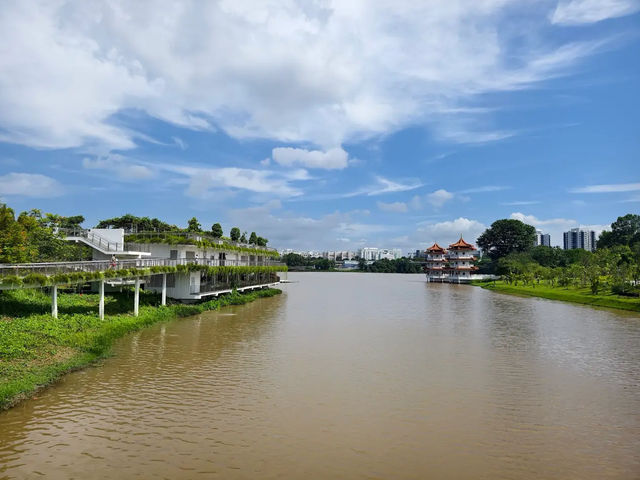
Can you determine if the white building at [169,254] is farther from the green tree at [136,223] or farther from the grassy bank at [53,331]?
the green tree at [136,223]

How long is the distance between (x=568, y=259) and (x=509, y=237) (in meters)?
19.0

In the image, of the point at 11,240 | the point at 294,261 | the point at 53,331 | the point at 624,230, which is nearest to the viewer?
the point at 53,331

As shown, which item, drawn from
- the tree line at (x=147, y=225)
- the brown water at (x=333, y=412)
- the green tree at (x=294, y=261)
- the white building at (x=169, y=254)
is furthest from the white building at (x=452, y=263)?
the green tree at (x=294, y=261)

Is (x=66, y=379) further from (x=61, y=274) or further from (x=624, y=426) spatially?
(x=624, y=426)

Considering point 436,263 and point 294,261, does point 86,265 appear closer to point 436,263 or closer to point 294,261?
point 436,263

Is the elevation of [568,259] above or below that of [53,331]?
above

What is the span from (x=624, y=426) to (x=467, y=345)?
11.2 m

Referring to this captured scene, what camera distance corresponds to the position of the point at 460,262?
330ft

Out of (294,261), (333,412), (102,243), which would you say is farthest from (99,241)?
(294,261)

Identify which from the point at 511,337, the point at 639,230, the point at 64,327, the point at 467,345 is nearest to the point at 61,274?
the point at 64,327

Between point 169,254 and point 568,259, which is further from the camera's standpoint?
point 568,259

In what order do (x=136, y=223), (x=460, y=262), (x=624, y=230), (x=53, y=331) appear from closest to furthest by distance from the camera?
(x=53, y=331), (x=136, y=223), (x=460, y=262), (x=624, y=230)

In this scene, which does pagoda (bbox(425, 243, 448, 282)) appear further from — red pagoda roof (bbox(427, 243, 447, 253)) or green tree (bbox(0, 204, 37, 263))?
green tree (bbox(0, 204, 37, 263))

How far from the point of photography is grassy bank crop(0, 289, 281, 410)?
552 inches
